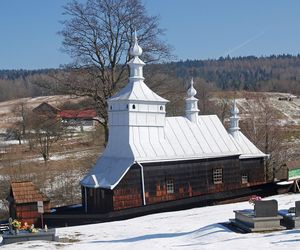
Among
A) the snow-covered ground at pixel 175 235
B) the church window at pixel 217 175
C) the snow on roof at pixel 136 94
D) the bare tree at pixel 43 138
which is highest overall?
the snow on roof at pixel 136 94

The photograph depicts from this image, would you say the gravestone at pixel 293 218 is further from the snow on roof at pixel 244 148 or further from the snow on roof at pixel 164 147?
the snow on roof at pixel 244 148

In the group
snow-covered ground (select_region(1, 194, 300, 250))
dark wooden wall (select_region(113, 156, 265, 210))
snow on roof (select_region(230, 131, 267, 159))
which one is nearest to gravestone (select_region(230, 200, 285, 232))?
snow-covered ground (select_region(1, 194, 300, 250))

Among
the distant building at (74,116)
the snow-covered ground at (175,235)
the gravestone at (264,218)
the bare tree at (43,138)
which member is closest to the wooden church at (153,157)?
the snow-covered ground at (175,235)

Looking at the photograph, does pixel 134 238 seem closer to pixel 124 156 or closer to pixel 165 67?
pixel 124 156

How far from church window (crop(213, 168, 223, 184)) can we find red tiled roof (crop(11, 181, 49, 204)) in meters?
8.22

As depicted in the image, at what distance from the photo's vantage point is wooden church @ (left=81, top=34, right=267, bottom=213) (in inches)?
882

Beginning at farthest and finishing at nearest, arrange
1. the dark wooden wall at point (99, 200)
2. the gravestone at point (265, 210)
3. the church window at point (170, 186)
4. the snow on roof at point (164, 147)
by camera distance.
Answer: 1. the church window at point (170, 186)
2. the snow on roof at point (164, 147)
3. the dark wooden wall at point (99, 200)
4. the gravestone at point (265, 210)

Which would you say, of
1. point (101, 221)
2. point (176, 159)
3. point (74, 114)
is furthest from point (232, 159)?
point (74, 114)

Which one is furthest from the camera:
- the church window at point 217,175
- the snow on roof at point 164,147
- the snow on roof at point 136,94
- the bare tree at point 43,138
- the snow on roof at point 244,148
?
the bare tree at point 43,138

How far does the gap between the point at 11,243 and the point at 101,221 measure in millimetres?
5315

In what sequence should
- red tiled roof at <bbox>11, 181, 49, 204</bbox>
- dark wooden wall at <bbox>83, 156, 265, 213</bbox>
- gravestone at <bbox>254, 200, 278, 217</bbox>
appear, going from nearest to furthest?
gravestone at <bbox>254, 200, 278, 217</bbox>
dark wooden wall at <bbox>83, 156, 265, 213</bbox>
red tiled roof at <bbox>11, 181, 49, 204</bbox>

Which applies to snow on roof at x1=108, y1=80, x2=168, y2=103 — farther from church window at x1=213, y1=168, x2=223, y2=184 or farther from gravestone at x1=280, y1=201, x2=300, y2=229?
gravestone at x1=280, y1=201, x2=300, y2=229

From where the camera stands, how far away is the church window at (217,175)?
2545 cm

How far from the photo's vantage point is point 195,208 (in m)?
22.8
